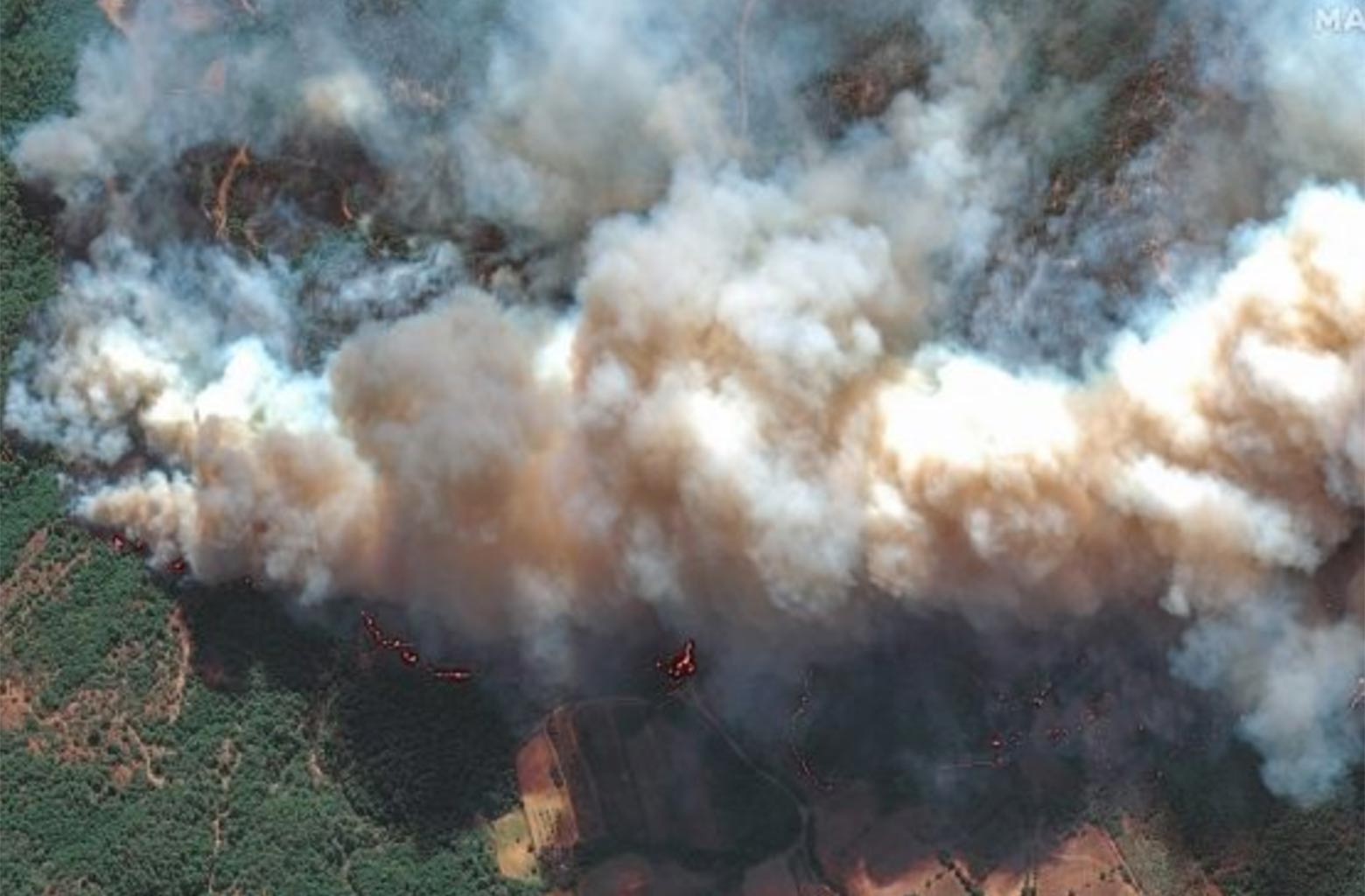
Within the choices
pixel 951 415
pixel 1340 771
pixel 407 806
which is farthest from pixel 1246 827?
pixel 407 806

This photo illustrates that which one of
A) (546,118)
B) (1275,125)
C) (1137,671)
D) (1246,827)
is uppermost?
(546,118)

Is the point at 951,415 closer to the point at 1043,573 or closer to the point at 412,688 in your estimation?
the point at 1043,573

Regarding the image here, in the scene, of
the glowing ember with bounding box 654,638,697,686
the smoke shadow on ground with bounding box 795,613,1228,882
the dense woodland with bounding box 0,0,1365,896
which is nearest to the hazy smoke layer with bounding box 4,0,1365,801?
the glowing ember with bounding box 654,638,697,686

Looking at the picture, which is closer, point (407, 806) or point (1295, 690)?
point (1295, 690)

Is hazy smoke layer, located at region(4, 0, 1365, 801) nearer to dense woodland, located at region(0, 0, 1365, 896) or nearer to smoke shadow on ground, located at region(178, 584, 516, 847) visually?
smoke shadow on ground, located at region(178, 584, 516, 847)

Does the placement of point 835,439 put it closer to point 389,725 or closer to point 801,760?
point 801,760

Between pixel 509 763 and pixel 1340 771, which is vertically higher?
pixel 509 763
